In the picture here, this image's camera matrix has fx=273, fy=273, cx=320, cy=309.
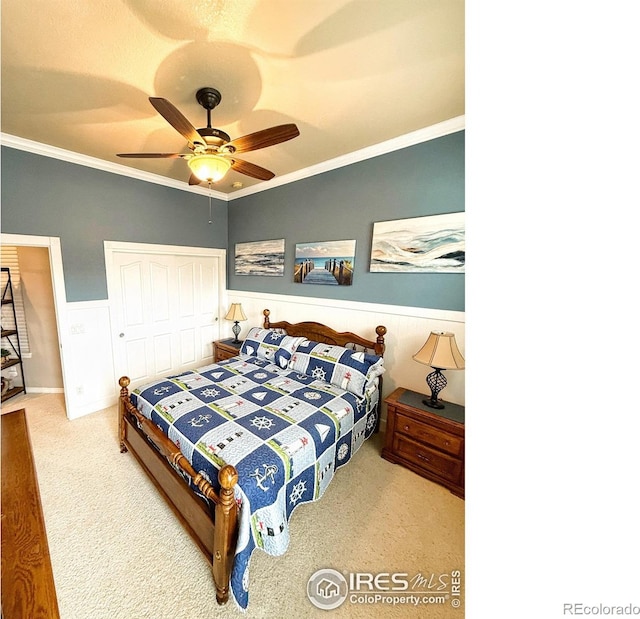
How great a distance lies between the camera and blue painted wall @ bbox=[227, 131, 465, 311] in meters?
2.33

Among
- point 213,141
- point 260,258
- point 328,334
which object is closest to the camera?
point 213,141

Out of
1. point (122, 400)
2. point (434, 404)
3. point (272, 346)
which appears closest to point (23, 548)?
point (122, 400)

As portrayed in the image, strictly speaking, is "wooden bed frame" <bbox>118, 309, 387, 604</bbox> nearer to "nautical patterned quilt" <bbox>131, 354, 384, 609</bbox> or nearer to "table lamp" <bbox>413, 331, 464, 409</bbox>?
"nautical patterned quilt" <bbox>131, 354, 384, 609</bbox>

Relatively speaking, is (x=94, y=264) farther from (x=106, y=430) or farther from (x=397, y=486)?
(x=397, y=486)

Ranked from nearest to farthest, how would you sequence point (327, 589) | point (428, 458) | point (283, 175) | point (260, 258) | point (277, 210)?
point (327, 589) < point (428, 458) < point (283, 175) < point (277, 210) < point (260, 258)

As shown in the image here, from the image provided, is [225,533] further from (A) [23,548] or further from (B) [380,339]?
(B) [380,339]

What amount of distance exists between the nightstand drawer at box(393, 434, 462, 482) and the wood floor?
2166 mm

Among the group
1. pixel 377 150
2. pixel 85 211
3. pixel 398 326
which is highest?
pixel 377 150

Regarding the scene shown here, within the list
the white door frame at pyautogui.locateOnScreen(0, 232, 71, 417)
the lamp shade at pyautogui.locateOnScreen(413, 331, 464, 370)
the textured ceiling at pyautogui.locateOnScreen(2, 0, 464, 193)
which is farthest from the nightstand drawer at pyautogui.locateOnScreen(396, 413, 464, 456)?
the white door frame at pyautogui.locateOnScreen(0, 232, 71, 417)

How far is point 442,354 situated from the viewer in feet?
6.93

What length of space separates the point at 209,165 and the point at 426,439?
2.63m

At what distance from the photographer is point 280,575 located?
1.57 m
